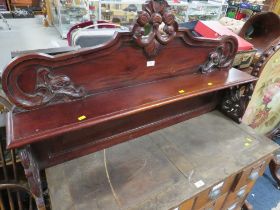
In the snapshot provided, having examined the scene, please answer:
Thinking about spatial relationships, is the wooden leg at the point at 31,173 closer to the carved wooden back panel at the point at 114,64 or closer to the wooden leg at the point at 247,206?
the carved wooden back panel at the point at 114,64

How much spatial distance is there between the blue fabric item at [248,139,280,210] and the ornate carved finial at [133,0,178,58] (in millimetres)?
1433

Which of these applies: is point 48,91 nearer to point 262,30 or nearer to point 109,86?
point 109,86

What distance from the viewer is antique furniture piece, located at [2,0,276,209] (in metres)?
0.72

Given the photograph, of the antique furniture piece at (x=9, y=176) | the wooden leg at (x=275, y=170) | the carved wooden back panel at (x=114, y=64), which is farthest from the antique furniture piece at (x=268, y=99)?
the antique furniture piece at (x=9, y=176)

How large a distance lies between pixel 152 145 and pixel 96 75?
0.50 metres

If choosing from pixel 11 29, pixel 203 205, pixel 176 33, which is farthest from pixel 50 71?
pixel 11 29

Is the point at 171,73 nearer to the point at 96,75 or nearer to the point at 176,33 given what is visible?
the point at 176,33

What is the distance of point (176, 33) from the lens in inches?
36.8

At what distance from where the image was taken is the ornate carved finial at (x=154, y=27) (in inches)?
32.1

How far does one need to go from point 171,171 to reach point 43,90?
655 millimetres

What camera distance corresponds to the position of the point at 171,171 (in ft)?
3.26

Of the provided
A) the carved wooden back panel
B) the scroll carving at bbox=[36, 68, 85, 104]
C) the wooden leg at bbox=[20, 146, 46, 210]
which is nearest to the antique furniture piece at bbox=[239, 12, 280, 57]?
the carved wooden back panel

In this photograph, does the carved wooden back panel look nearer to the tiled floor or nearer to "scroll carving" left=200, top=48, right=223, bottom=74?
"scroll carving" left=200, top=48, right=223, bottom=74

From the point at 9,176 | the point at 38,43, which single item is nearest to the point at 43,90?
the point at 9,176
